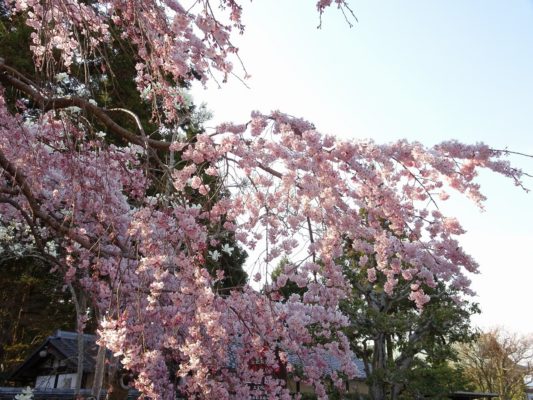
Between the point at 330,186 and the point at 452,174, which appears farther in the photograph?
the point at 330,186

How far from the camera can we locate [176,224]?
11.0ft

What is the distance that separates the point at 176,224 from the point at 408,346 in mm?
9539

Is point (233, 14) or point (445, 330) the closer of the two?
point (233, 14)

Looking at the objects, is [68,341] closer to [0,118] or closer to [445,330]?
[0,118]

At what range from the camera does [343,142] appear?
284 cm

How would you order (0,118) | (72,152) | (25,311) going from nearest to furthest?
(72,152) < (0,118) < (25,311)

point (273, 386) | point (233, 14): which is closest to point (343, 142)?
point (233, 14)

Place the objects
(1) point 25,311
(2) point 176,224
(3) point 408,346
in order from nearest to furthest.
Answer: (2) point 176,224 → (3) point 408,346 → (1) point 25,311

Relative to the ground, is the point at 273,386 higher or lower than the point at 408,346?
lower

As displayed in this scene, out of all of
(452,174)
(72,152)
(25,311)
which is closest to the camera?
(452,174)

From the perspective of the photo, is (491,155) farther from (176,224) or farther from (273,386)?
(273,386)

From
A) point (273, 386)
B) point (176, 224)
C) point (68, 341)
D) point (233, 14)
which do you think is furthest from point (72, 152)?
point (68, 341)

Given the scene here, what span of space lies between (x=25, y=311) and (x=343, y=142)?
13.5 metres

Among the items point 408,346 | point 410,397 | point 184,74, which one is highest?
point 184,74
